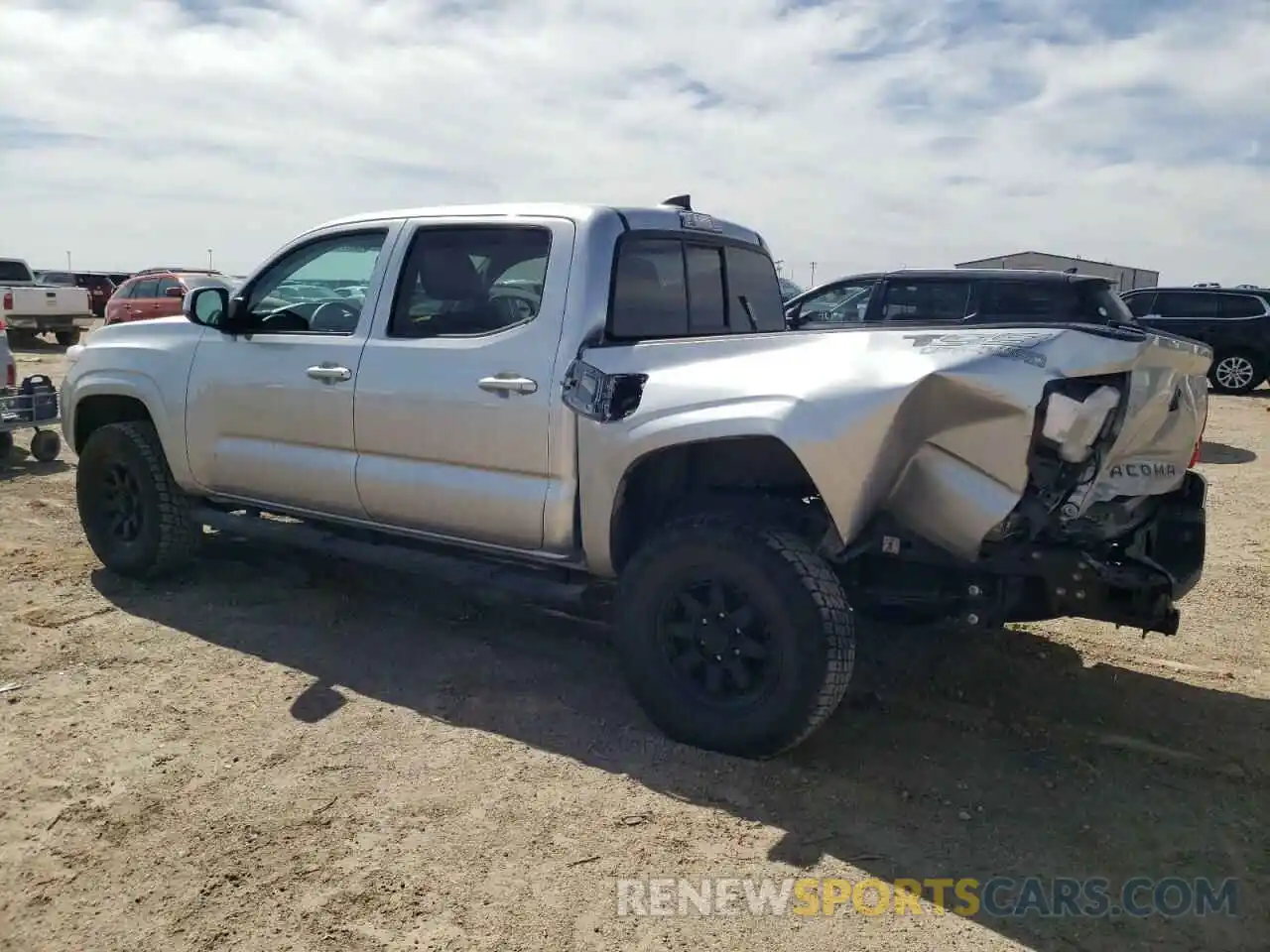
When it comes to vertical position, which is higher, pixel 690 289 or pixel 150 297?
pixel 150 297

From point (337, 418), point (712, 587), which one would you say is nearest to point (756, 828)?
point (712, 587)

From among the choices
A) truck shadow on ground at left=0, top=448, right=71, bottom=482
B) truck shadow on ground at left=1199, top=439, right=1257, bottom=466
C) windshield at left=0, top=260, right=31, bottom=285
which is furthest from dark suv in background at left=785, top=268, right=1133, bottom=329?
windshield at left=0, top=260, right=31, bottom=285

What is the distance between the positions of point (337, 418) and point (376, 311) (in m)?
0.51

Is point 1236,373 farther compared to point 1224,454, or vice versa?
point 1236,373

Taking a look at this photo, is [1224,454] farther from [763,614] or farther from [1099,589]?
[763,614]

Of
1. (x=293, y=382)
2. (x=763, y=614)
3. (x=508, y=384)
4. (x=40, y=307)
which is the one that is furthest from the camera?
(x=40, y=307)

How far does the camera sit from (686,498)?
13.0 feet

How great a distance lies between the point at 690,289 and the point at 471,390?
1.11 meters

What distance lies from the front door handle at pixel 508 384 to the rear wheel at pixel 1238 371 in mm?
15525

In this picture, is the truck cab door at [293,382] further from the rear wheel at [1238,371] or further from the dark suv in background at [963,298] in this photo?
the rear wheel at [1238,371]

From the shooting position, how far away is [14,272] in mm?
22062

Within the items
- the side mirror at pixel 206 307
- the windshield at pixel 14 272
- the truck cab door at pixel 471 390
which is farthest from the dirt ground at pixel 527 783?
the windshield at pixel 14 272

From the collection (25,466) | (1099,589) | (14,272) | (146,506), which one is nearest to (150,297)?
(14,272)

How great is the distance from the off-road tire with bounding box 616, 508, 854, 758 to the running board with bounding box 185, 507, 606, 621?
32 centimetres
